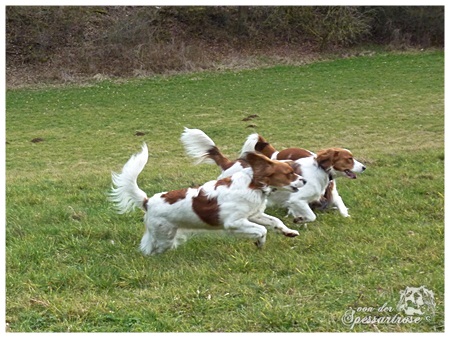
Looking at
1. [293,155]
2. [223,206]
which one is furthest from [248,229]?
[293,155]

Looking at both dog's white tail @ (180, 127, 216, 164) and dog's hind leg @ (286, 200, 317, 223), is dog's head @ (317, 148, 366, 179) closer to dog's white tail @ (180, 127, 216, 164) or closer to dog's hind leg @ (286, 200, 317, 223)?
dog's hind leg @ (286, 200, 317, 223)

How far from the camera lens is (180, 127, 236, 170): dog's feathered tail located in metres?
6.51

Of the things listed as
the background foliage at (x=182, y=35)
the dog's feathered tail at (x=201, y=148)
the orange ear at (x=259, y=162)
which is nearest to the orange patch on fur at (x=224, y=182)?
the orange ear at (x=259, y=162)

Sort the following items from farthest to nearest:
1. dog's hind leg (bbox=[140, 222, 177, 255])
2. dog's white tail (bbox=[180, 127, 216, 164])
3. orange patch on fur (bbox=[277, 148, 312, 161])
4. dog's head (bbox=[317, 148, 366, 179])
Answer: orange patch on fur (bbox=[277, 148, 312, 161]) < dog's white tail (bbox=[180, 127, 216, 164]) < dog's head (bbox=[317, 148, 366, 179]) < dog's hind leg (bbox=[140, 222, 177, 255])

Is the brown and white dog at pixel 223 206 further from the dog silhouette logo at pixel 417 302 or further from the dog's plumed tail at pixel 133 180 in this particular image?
the dog silhouette logo at pixel 417 302

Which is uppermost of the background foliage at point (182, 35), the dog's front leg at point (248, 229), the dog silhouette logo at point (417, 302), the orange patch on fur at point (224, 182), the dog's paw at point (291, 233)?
the orange patch on fur at point (224, 182)

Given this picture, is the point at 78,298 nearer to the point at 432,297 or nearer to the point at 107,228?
the point at 107,228

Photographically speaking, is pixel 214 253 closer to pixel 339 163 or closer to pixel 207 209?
pixel 207 209

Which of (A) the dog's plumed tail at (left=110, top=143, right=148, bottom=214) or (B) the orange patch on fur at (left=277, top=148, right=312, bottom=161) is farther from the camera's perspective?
(B) the orange patch on fur at (left=277, top=148, right=312, bottom=161)

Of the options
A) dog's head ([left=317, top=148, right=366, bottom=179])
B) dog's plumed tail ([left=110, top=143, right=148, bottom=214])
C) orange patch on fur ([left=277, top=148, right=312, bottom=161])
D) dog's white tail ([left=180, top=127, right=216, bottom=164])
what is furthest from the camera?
orange patch on fur ([left=277, top=148, right=312, bottom=161])

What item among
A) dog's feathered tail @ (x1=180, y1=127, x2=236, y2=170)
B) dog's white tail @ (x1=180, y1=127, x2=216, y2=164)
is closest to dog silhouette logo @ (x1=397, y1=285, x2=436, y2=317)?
dog's feathered tail @ (x1=180, y1=127, x2=236, y2=170)

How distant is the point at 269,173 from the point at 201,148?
1.46 m

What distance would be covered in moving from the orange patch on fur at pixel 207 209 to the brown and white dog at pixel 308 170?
90 cm

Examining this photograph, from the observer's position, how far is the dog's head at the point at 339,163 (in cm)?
634
